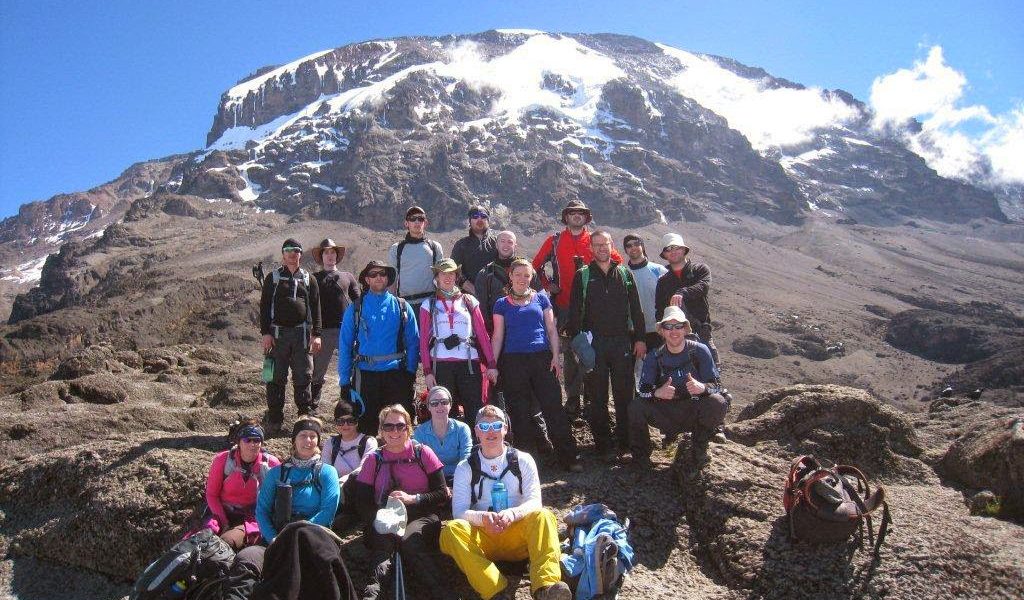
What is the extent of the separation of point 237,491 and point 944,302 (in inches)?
4605

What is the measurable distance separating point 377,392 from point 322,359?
195 cm

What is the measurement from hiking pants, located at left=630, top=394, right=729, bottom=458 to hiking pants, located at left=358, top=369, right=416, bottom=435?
7.77 ft

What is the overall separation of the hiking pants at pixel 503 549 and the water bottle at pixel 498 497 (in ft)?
0.63

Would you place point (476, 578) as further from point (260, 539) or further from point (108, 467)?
point (108, 467)

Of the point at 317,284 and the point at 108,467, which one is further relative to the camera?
the point at 317,284

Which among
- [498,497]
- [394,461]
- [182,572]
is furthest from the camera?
[394,461]

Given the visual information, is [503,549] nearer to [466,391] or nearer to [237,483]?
[466,391]

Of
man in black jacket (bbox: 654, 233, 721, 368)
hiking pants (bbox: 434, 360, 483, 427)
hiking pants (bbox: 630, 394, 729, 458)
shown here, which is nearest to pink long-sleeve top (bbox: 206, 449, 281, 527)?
hiking pants (bbox: 434, 360, 483, 427)

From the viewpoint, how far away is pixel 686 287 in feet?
24.3

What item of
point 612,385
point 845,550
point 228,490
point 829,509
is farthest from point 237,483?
point 845,550

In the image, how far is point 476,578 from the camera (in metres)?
4.57

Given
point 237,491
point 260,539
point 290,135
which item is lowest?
point 260,539

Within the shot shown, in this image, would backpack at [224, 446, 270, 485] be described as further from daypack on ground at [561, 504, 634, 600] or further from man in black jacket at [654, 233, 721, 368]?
man in black jacket at [654, 233, 721, 368]

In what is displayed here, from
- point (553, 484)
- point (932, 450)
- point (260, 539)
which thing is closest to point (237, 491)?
point (260, 539)
